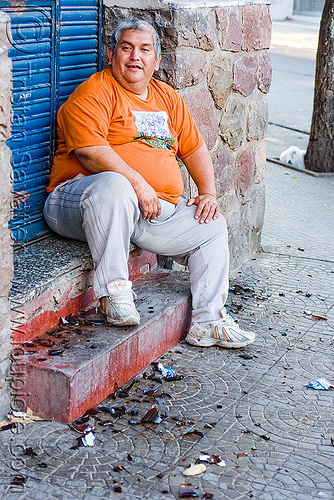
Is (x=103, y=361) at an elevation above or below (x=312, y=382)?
above

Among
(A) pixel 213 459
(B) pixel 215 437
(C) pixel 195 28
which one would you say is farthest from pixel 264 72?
(A) pixel 213 459

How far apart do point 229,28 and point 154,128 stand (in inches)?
40.1

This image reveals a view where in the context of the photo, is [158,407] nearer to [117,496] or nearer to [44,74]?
[117,496]

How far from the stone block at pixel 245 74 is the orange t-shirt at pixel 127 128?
0.79 meters

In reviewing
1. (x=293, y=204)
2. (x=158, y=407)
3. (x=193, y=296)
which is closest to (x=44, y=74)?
(x=193, y=296)

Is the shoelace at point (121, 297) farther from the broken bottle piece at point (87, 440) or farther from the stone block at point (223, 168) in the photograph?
the stone block at point (223, 168)

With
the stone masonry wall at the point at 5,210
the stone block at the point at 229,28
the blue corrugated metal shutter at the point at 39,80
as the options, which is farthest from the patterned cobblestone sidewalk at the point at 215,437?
the stone block at the point at 229,28

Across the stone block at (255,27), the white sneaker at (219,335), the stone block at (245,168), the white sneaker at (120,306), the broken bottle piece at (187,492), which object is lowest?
the white sneaker at (219,335)

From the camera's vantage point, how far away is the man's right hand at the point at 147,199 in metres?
3.12

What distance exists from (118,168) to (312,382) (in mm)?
1253

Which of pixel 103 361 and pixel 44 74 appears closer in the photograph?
pixel 103 361

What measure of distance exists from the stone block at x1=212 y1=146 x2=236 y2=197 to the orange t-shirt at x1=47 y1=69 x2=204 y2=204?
0.63m

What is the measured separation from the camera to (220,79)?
4.02 metres

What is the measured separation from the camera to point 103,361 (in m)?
2.71
